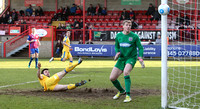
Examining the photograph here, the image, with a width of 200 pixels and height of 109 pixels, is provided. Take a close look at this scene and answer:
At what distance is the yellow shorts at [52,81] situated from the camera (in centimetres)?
829

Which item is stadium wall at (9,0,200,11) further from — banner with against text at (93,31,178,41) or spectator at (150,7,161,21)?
banner with against text at (93,31,178,41)

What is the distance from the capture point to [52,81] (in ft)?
27.3

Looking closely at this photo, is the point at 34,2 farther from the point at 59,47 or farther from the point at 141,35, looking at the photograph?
the point at 141,35

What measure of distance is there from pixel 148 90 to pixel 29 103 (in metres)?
3.51

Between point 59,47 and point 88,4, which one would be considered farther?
point 88,4

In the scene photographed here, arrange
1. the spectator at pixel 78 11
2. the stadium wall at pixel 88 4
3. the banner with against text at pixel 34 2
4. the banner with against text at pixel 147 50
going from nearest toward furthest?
the banner with against text at pixel 147 50
the spectator at pixel 78 11
the banner with against text at pixel 34 2
the stadium wall at pixel 88 4

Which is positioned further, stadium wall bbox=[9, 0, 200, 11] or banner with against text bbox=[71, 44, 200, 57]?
stadium wall bbox=[9, 0, 200, 11]

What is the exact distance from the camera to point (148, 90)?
28.5 feet

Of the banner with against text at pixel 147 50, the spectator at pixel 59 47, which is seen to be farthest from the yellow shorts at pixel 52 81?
the spectator at pixel 59 47

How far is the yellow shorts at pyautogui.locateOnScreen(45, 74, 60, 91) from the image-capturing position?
829 cm

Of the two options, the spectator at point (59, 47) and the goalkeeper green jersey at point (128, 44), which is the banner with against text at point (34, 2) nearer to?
the spectator at point (59, 47)

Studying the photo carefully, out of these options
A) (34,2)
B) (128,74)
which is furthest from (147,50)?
(128,74)

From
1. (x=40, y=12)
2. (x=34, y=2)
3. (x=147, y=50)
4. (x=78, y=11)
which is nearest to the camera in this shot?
(x=147, y=50)

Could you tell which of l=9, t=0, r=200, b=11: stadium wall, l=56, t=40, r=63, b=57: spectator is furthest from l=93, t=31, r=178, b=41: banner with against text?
l=9, t=0, r=200, b=11: stadium wall
